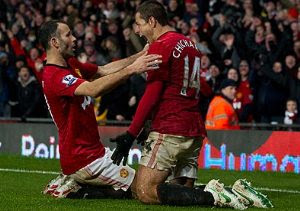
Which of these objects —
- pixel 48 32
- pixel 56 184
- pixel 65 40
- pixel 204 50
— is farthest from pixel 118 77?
pixel 204 50

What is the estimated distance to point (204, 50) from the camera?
20844mm

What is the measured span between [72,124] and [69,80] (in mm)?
569

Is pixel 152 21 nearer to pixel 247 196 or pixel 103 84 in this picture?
pixel 103 84

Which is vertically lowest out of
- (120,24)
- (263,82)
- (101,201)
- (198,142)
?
(101,201)

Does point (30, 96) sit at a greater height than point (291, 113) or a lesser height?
Answer: greater

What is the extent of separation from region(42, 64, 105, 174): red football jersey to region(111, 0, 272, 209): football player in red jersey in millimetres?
745

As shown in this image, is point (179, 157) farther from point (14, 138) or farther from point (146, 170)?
point (14, 138)

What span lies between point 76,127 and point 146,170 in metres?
1.00

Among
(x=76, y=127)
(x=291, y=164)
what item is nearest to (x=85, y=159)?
(x=76, y=127)

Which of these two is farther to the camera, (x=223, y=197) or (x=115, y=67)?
(x=115, y=67)

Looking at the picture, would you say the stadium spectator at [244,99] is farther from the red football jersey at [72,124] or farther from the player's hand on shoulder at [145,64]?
the player's hand on shoulder at [145,64]

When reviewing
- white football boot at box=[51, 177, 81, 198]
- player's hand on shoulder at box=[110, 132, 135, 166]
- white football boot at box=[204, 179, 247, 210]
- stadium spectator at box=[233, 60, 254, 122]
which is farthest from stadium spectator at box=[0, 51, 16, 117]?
white football boot at box=[204, 179, 247, 210]

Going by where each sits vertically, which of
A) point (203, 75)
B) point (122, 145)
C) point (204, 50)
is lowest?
point (122, 145)

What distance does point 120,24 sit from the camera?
23.2 metres
